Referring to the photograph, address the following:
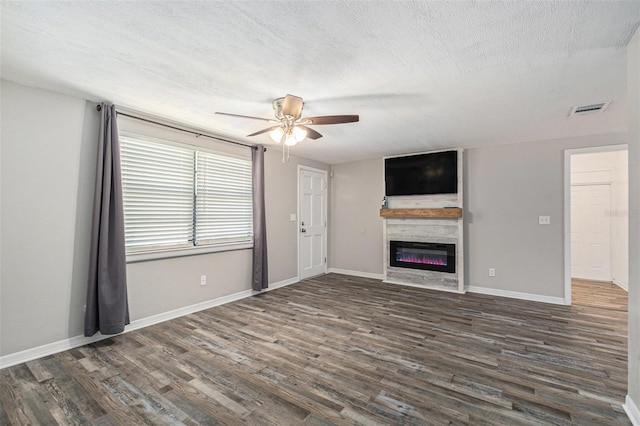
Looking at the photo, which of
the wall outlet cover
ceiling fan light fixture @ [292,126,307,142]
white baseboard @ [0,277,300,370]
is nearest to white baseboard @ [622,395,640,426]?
the wall outlet cover

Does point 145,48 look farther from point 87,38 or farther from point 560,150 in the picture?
point 560,150

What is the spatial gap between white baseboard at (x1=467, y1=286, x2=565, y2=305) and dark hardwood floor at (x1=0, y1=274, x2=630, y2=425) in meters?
0.37

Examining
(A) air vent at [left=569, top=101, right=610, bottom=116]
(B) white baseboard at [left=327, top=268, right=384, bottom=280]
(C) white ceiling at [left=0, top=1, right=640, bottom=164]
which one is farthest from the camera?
(B) white baseboard at [left=327, top=268, right=384, bottom=280]

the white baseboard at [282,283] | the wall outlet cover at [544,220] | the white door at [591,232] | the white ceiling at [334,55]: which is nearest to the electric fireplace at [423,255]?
the wall outlet cover at [544,220]

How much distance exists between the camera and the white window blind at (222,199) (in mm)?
3957

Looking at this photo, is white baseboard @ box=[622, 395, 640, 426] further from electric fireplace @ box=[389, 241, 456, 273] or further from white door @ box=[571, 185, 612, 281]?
white door @ box=[571, 185, 612, 281]

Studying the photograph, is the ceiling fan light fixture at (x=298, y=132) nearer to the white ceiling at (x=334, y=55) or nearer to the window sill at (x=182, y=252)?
the white ceiling at (x=334, y=55)

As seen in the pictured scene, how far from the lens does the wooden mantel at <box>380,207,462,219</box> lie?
4812 millimetres

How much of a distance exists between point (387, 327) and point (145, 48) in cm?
340

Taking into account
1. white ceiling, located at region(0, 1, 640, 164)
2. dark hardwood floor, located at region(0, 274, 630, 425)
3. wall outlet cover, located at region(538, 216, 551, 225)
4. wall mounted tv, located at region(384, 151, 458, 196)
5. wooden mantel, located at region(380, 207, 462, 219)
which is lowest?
dark hardwood floor, located at region(0, 274, 630, 425)

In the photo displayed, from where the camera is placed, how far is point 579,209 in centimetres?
569

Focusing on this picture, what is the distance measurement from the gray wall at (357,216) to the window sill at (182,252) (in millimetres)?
2336

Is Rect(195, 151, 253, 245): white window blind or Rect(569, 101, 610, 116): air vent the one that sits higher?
Rect(569, 101, 610, 116): air vent

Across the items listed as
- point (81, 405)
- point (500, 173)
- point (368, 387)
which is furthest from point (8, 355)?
point (500, 173)
